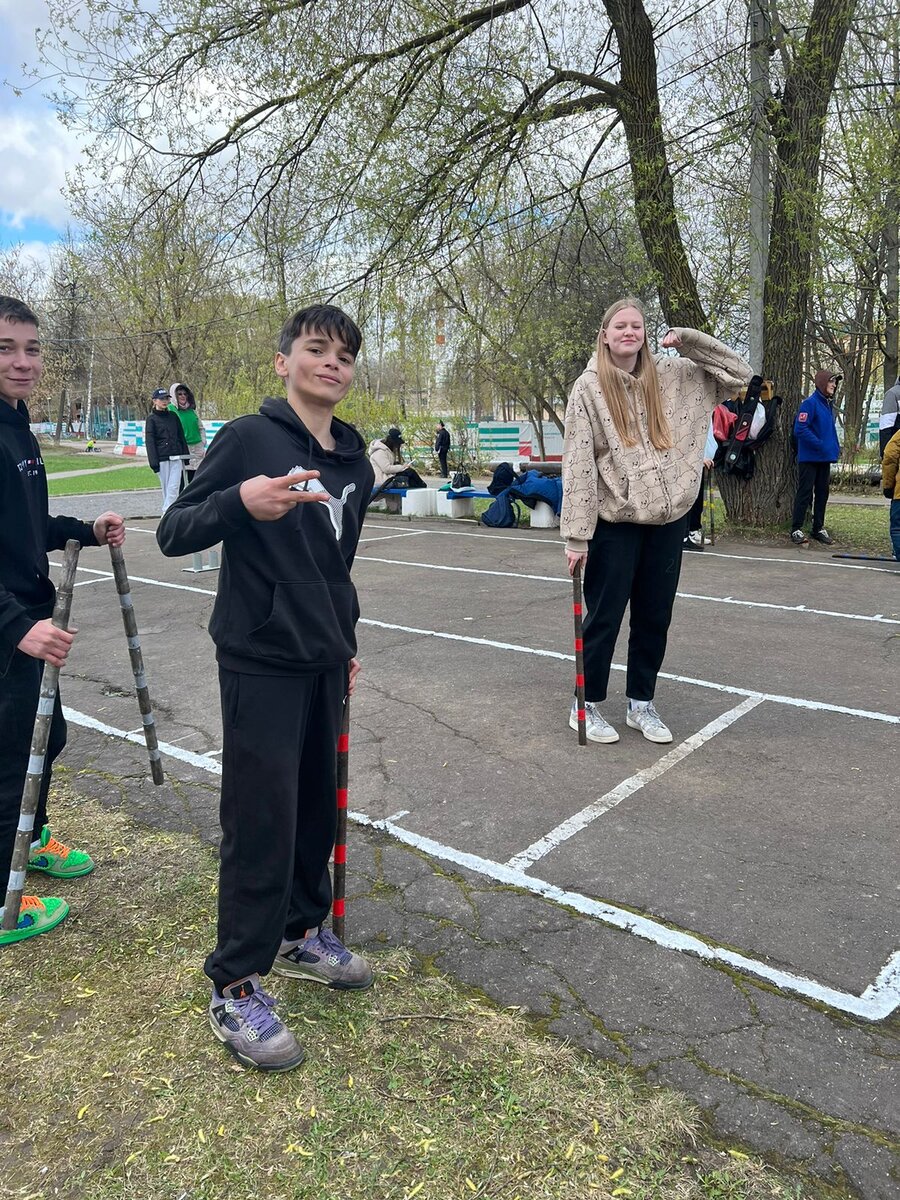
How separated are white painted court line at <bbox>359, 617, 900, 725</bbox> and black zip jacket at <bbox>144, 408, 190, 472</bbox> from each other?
17.1ft

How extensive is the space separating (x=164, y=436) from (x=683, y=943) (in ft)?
33.4

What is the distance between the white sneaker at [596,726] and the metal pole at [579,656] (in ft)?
0.11

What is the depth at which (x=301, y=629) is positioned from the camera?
7.64 ft

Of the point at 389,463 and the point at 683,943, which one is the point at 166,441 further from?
the point at 683,943

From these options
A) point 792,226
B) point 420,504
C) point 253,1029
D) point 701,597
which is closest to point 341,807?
point 253,1029

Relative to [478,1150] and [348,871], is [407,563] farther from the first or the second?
[478,1150]

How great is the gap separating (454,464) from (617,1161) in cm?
2727

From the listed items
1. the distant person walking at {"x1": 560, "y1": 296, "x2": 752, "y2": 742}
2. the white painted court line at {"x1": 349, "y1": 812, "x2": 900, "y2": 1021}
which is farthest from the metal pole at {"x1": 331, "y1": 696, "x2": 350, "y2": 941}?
the distant person walking at {"x1": 560, "y1": 296, "x2": 752, "y2": 742}

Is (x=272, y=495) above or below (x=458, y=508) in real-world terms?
above

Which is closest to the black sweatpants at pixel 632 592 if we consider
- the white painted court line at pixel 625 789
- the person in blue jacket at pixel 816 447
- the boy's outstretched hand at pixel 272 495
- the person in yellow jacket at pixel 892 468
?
the white painted court line at pixel 625 789

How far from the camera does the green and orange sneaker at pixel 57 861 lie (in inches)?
136

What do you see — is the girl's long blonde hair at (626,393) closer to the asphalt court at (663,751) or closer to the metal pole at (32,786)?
the asphalt court at (663,751)

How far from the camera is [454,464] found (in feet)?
Result: 94.1

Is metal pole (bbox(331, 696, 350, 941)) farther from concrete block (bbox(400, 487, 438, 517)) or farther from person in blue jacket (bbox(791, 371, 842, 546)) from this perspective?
concrete block (bbox(400, 487, 438, 517))
